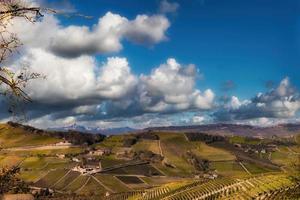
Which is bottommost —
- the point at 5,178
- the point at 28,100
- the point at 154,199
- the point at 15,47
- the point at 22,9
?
the point at 154,199

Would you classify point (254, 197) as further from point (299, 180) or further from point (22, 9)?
point (22, 9)

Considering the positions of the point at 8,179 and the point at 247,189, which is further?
the point at 247,189

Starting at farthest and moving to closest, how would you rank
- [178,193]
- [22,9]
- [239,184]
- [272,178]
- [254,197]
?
1. [178,193]
2. [239,184]
3. [272,178]
4. [254,197]
5. [22,9]

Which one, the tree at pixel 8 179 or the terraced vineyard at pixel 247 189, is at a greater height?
the tree at pixel 8 179

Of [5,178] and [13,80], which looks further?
[5,178]

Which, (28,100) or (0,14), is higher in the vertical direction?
(0,14)

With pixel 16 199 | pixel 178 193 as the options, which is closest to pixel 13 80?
pixel 16 199

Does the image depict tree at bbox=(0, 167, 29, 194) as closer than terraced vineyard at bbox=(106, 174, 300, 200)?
Yes

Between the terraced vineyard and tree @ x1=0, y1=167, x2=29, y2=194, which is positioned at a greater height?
tree @ x1=0, y1=167, x2=29, y2=194

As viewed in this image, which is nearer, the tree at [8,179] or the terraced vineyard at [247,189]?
the tree at [8,179]

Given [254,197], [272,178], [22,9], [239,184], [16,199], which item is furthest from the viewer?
[239,184]

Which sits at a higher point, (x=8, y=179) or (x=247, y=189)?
(x=8, y=179)
